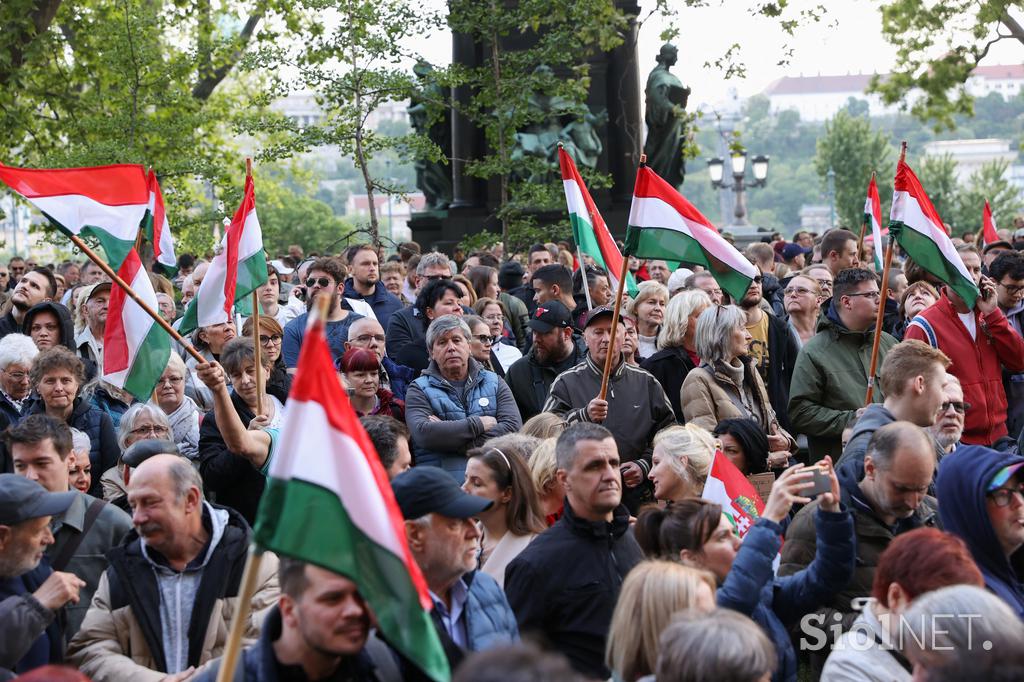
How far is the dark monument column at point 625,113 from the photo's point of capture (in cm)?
2188

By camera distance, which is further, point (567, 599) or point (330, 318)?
Answer: point (330, 318)

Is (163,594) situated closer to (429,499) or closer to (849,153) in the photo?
(429,499)

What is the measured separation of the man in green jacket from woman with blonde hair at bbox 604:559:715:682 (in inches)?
174

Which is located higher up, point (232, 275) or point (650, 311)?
point (232, 275)

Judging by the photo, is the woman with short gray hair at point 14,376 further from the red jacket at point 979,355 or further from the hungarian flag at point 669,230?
the red jacket at point 979,355

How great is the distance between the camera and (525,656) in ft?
10.8

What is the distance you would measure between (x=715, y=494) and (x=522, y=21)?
10.7 m

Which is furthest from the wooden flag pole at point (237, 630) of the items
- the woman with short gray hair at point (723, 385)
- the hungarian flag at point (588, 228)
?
the hungarian flag at point (588, 228)

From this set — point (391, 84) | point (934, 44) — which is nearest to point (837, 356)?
point (391, 84)

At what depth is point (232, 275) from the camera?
8.23 meters

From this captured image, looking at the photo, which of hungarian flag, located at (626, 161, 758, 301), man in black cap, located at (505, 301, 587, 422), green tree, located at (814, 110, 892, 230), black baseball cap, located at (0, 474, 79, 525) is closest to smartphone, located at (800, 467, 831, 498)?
black baseball cap, located at (0, 474, 79, 525)

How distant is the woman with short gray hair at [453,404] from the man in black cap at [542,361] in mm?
657

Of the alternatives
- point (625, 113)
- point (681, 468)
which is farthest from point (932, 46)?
point (681, 468)

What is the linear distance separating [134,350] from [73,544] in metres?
2.04
